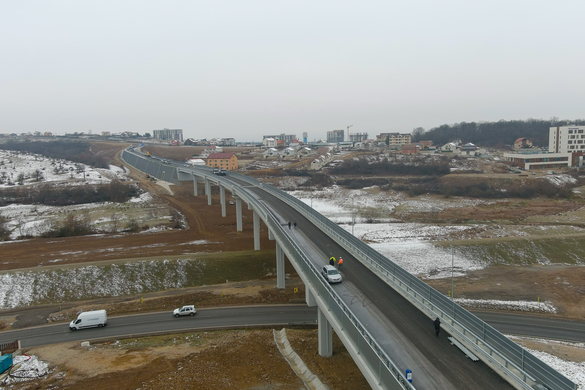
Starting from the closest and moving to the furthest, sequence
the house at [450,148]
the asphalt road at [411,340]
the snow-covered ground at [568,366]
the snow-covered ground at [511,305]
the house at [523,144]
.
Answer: the asphalt road at [411,340], the snow-covered ground at [568,366], the snow-covered ground at [511,305], the house at [450,148], the house at [523,144]

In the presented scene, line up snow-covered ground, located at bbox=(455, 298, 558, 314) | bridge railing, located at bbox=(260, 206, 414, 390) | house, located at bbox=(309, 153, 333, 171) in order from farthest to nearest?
house, located at bbox=(309, 153, 333, 171) → snow-covered ground, located at bbox=(455, 298, 558, 314) → bridge railing, located at bbox=(260, 206, 414, 390)

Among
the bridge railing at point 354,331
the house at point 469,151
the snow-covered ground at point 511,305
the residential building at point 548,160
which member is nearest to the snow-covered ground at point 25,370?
the bridge railing at point 354,331

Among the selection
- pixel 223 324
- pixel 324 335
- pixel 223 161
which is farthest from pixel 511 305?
pixel 223 161

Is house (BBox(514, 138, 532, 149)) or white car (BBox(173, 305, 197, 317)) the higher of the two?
house (BBox(514, 138, 532, 149))

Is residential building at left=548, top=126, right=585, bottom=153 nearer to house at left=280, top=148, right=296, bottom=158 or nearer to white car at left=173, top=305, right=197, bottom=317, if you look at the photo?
house at left=280, top=148, right=296, bottom=158

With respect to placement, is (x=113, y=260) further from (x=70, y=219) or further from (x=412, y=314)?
(x=412, y=314)

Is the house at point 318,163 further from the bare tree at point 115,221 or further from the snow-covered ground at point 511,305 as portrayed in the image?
the snow-covered ground at point 511,305

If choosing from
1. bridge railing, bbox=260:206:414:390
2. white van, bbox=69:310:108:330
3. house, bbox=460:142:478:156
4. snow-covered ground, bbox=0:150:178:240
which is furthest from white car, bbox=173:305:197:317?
house, bbox=460:142:478:156

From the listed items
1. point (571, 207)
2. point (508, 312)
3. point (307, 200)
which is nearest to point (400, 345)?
point (508, 312)
